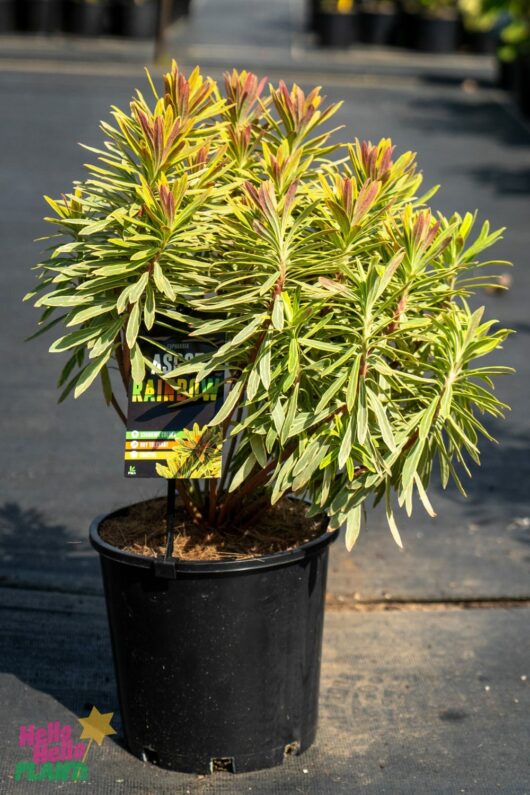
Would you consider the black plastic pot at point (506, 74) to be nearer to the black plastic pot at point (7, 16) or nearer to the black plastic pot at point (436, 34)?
the black plastic pot at point (436, 34)

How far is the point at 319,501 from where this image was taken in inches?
125

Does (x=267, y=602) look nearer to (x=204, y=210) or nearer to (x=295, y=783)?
(x=295, y=783)

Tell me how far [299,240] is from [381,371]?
0.47 metres

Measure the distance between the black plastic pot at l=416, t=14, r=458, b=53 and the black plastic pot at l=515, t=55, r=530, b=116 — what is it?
4.74 m

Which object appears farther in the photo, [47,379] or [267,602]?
[47,379]

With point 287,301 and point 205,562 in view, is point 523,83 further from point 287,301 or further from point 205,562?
point 205,562

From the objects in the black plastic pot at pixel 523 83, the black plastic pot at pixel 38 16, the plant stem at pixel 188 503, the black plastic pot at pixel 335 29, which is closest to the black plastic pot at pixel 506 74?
the black plastic pot at pixel 523 83

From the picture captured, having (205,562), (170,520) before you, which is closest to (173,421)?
(170,520)

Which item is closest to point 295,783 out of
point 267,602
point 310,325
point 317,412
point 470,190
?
point 267,602

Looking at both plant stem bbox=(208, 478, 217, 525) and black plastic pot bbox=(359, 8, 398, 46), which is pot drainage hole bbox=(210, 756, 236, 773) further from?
black plastic pot bbox=(359, 8, 398, 46)

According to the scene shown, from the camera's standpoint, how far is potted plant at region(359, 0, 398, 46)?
66.1 feet

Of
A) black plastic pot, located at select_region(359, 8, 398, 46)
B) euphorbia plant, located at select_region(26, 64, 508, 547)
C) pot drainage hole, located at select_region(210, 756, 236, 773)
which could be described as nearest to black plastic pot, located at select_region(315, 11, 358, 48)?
black plastic pot, located at select_region(359, 8, 398, 46)

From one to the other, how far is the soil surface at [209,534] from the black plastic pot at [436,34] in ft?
56.6

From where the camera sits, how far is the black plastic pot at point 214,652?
Answer: 125 inches
